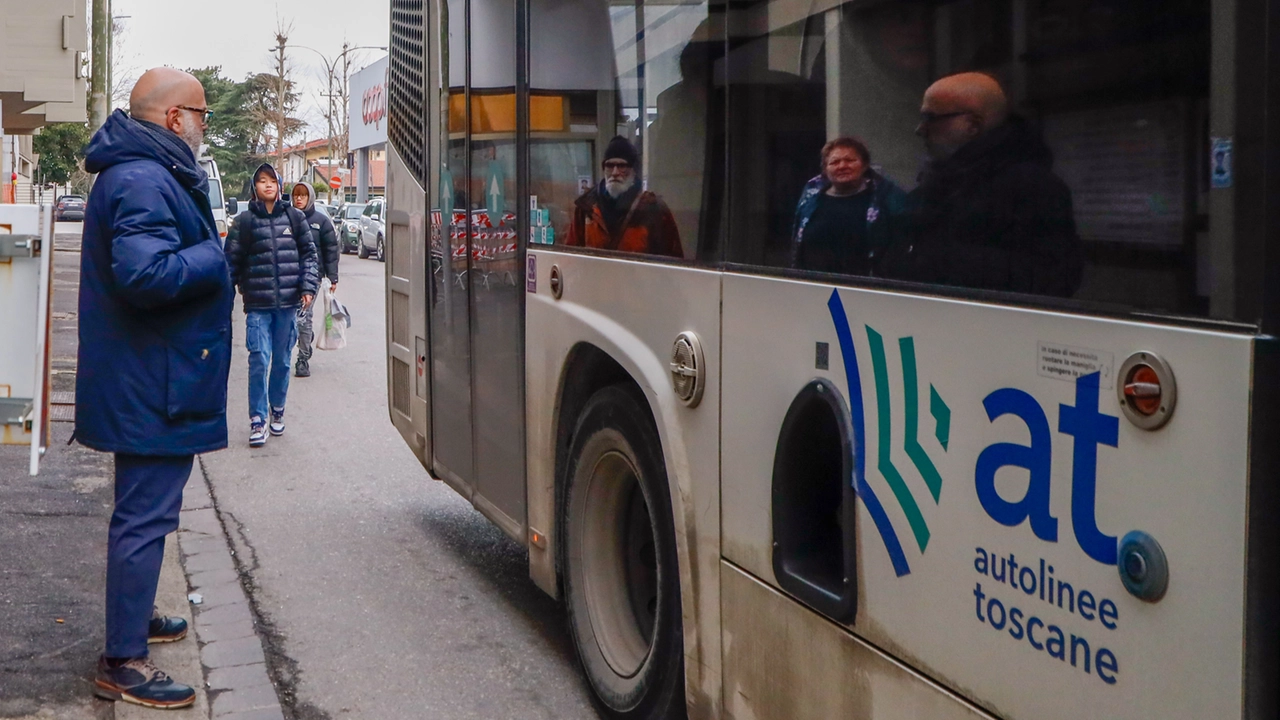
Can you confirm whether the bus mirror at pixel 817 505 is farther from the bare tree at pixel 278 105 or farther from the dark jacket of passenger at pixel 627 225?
the bare tree at pixel 278 105

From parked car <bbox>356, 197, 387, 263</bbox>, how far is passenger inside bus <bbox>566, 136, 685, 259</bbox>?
35199mm

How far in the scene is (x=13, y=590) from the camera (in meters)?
5.46

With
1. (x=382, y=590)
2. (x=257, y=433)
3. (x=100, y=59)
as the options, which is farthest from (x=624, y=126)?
(x=100, y=59)

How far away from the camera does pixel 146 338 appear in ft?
13.5

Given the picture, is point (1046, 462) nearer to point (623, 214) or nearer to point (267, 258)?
point (623, 214)

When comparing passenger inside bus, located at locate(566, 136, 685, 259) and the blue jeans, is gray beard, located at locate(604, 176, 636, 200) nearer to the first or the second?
passenger inside bus, located at locate(566, 136, 685, 259)

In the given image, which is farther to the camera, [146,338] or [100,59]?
[100,59]

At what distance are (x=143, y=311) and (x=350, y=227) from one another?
40543 mm

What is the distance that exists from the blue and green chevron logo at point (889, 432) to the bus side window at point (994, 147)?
0.14 metres

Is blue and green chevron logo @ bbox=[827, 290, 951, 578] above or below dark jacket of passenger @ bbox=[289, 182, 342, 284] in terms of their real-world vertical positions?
below

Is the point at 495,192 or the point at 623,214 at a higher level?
the point at 495,192

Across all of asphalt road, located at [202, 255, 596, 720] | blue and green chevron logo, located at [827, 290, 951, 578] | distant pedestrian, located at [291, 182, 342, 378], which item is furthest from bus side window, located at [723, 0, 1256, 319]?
distant pedestrian, located at [291, 182, 342, 378]

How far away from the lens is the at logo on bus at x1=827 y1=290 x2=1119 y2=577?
2043mm

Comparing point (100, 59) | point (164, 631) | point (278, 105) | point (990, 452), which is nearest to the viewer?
point (990, 452)
